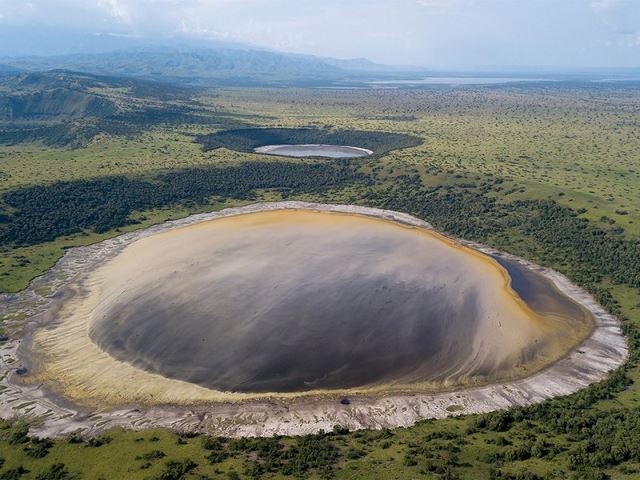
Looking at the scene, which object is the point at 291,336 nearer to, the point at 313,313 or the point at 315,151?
the point at 313,313

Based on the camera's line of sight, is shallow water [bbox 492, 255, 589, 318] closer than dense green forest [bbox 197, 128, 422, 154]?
Yes

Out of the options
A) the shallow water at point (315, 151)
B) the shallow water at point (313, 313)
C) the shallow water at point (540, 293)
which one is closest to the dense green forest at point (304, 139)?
the shallow water at point (315, 151)

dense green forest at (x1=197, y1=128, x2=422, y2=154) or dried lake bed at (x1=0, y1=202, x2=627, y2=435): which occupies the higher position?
dense green forest at (x1=197, y1=128, x2=422, y2=154)

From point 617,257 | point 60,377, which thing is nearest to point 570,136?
point 617,257

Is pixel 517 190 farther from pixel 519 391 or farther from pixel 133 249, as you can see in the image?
pixel 133 249

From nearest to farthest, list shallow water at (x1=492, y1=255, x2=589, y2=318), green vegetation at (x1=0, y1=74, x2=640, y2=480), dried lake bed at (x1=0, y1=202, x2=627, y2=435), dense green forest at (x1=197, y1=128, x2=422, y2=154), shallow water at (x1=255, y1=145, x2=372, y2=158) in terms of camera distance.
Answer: green vegetation at (x1=0, y1=74, x2=640, y2=480) < dried lake bed at (x1=0, y1=202, x2=627, y2=435) < shallow water at (x1=492, y1=255, x2=589, y2=318) < shallow water at (x1=255, y1=145, x2=372, y2=158) < dense green forest at (x1=197, y1=128, x2=422, y2=154)

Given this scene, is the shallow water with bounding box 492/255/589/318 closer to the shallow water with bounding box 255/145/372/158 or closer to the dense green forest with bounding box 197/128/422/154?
the shallow water with bounding box 255/145/372/158

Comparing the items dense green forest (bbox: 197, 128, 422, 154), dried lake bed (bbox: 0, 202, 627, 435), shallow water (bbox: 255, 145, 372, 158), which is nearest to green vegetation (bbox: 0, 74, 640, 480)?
dense green forest (bbox: 197, 128, 422, 154)
